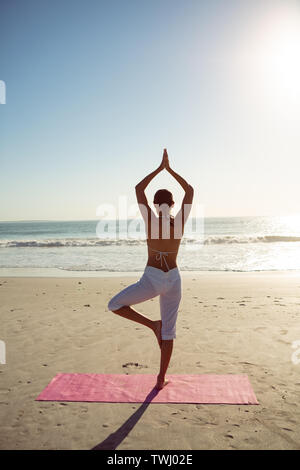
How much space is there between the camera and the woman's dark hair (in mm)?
3873

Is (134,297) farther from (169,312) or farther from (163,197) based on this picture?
(163,197)

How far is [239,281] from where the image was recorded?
37.7ft

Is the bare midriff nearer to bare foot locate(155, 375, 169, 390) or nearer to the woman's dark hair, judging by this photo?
the woman's dark hair

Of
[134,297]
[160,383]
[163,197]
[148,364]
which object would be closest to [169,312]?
[134,297]

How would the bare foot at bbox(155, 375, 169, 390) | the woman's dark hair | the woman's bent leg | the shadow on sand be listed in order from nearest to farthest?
the shadow on sand → the woman's bent leg → the woman's dark hair → the bare foot at bbox(155, 375, 169, 390)

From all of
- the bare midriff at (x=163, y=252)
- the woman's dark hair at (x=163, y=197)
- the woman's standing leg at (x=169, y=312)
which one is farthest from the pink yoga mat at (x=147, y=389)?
the woman's dark hair at (x=163, y=197)

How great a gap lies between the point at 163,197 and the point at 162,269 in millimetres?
717

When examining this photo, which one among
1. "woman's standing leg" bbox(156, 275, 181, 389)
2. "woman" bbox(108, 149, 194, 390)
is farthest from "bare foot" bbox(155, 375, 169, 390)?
"woman's standing leg" bbox(156, 275, 181, 389)

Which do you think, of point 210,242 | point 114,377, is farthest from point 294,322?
point 210,242

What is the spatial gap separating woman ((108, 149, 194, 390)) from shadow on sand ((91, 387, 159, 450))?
0.44 m

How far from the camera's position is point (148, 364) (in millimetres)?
4742

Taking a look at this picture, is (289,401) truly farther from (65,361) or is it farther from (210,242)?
(210,242)

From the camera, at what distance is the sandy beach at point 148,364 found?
3074 mm
